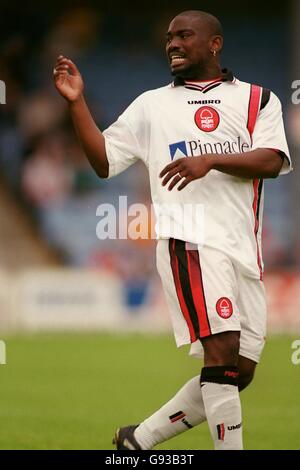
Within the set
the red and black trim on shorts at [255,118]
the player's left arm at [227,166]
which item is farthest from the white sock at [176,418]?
the player's left arm at [227,166]

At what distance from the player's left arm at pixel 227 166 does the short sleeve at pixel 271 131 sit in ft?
0.15

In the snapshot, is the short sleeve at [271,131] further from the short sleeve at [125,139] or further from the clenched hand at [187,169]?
the short sleeve at [125,139]

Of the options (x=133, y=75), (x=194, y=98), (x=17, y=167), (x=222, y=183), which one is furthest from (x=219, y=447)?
(x=133, y=75)

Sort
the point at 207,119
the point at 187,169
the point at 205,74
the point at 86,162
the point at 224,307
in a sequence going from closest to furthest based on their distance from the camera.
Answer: the point at 187,169
the point at 224,307
the point at 207,119
the point at 205,74
the point at 86,162

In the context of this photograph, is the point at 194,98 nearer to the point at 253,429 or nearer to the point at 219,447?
the point at 219,447

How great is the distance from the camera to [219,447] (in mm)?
6012

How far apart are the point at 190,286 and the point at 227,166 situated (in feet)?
2.11

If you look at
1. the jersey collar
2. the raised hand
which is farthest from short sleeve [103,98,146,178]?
the raised hand

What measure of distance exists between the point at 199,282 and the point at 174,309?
0.25 meters

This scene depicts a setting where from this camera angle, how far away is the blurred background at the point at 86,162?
18266 millimetres

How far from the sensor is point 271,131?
6.16 meters

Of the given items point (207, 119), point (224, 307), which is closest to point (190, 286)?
point (224, 307)

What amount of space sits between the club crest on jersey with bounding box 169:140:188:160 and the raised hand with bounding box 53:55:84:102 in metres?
0.57

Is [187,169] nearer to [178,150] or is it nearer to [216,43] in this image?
[178,150]
